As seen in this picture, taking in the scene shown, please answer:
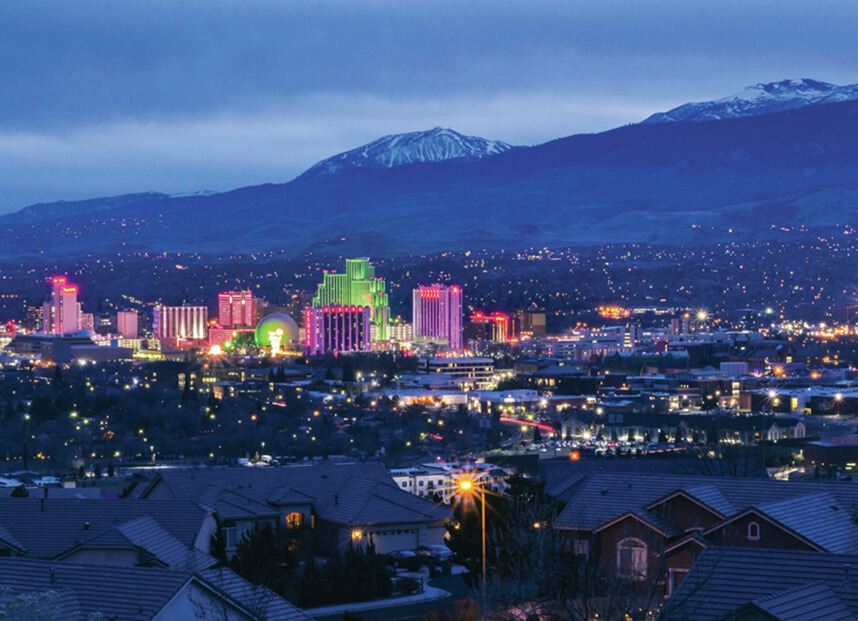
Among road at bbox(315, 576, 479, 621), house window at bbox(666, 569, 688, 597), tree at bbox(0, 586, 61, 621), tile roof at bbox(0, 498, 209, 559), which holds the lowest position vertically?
road at bbox(315, 576, 479, 621)

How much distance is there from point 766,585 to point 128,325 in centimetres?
12743

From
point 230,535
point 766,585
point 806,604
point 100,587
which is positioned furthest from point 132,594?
point 230,535

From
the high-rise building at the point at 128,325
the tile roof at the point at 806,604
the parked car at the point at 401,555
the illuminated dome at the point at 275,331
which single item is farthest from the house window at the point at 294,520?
the high-rise building at the point at 128,325

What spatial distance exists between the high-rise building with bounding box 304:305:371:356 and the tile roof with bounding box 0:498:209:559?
94307mm

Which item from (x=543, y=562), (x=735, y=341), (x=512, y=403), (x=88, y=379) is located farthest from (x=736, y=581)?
(x=735, y=341)

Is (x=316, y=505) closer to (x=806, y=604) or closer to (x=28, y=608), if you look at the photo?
(x=806, y=604)

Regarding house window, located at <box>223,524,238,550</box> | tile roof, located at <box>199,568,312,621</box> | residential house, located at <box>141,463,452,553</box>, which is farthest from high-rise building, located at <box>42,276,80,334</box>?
tile roof, located at <box>199,568,312,621</box>

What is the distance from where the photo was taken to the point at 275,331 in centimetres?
11756

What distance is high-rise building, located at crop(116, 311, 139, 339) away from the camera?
447 ft

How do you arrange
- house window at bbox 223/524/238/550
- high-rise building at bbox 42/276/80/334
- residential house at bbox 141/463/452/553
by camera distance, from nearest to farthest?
1. house window at bbox 223/524/238/550
2. residential house at bbox 141/463/452/553
3. high-rise building at bbox 42/276/80/334

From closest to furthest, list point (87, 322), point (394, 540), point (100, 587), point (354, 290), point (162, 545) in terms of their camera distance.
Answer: point (100, 587), point (162, 545), point (394, 540), point (354, 290), point (87, 322)

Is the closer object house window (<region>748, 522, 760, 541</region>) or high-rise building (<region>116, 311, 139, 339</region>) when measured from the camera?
house window (<region>748, 522, 760, 541</region>)

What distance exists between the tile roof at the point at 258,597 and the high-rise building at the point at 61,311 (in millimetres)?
122103

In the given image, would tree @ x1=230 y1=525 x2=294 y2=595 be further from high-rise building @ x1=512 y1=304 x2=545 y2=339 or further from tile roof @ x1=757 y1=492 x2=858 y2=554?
high-rise building @ x1=512 y1=304 x2=545 y2=339
